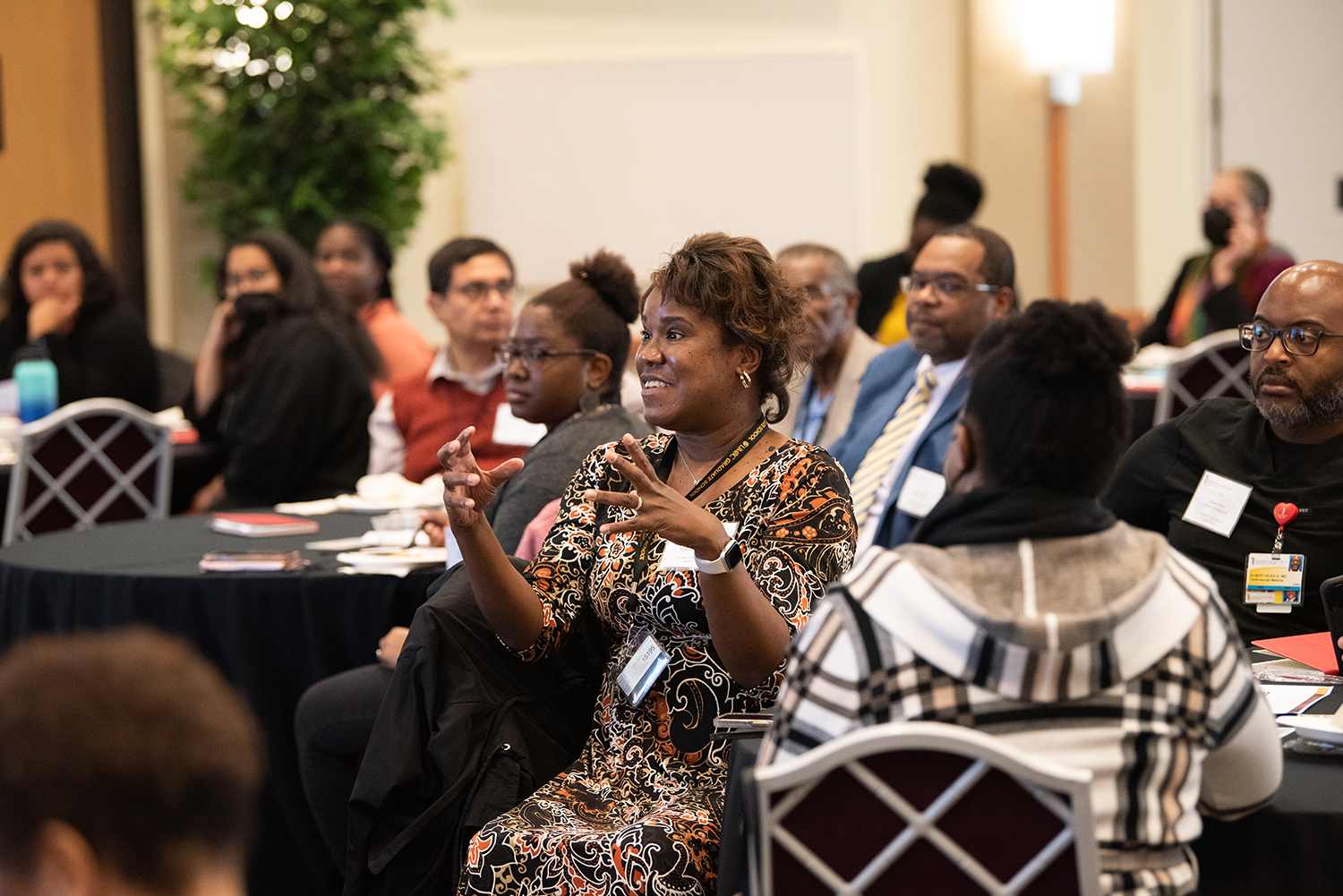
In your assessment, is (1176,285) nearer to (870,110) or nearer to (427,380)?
(870,110)

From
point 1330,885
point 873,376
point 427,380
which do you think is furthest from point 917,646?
point 427,380

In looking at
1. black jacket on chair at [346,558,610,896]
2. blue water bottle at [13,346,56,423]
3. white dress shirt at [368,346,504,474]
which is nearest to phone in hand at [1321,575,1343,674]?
black jacket on chair at [346,558,610,896]

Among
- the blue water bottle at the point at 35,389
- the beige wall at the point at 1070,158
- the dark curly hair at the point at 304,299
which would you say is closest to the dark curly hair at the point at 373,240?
the dark curly hair at the point at 304,299

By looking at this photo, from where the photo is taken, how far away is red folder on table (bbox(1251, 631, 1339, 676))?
6.46 ft

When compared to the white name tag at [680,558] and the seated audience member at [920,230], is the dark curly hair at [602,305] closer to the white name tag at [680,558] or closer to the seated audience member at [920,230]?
the white name tag at [680,558]

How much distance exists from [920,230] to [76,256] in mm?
3476

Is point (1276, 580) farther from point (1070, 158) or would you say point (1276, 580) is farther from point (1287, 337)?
point (1070, 158)

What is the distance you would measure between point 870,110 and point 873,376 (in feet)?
14.5

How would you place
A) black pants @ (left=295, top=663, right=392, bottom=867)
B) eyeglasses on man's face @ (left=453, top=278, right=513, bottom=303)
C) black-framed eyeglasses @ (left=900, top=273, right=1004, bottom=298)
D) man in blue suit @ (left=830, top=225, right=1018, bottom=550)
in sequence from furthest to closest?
1. eyeglasses on man's face @ (left=453, top=278, right=513, bottom=303)
2. black-framed eyeglasses @ (left=900, top=273, right=1004, bottom=298)
3. man in blue suit @ (left=830, top=225, right=1018, bottom=550)
4. black pants @ (left=295, top=663, right=392, bottom=867)

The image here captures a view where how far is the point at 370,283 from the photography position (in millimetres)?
5680

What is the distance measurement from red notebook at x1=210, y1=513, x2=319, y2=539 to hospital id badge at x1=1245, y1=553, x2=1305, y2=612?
6.92ft

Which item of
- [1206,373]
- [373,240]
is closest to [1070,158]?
[1206,373]

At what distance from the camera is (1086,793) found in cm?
115

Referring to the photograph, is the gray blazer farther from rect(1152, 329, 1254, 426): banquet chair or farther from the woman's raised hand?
the woman's raised hand
